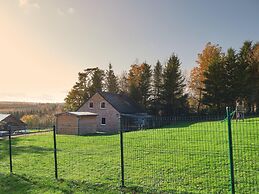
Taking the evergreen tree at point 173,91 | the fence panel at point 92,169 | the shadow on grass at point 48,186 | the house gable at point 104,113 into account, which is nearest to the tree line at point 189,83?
the evergreen tree at point 173,91

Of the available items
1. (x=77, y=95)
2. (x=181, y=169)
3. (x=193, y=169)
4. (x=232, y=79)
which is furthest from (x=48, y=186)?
(x=77, y=95)

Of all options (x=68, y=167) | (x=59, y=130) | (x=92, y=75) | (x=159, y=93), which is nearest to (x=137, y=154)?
(x=68, y=167)

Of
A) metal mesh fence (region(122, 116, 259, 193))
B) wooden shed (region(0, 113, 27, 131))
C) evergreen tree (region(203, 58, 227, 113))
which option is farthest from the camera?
evergreen tree (region(203, 58, 227, 113))

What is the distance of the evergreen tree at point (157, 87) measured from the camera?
47.1 meters

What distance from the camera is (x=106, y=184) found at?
8.28 m

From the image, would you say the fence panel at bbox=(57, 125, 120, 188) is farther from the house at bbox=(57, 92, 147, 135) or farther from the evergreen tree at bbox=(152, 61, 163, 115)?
the evergreen tree at bbox=(152, 61, 163, 115)

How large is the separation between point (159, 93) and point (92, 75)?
14156 millimetres

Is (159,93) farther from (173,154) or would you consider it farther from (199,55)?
(173,154)

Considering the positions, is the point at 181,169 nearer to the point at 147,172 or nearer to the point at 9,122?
the point at 147,172

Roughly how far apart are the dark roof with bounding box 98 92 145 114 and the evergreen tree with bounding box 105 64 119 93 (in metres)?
8.58

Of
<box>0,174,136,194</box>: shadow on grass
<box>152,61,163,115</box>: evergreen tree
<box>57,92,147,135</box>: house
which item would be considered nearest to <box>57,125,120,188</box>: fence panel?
<box>0,174,136,194</box>: shadow on grass

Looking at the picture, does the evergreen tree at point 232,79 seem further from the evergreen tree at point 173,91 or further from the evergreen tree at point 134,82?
the evergreen tree at point 134,82

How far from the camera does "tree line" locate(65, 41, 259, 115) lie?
4109cm

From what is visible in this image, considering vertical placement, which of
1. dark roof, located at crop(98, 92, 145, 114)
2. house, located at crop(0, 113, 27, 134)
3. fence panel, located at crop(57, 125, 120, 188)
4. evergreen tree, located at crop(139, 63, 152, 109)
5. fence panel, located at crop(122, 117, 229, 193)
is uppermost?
evergreen tree, located at crop(139, 63, 152, 109)
